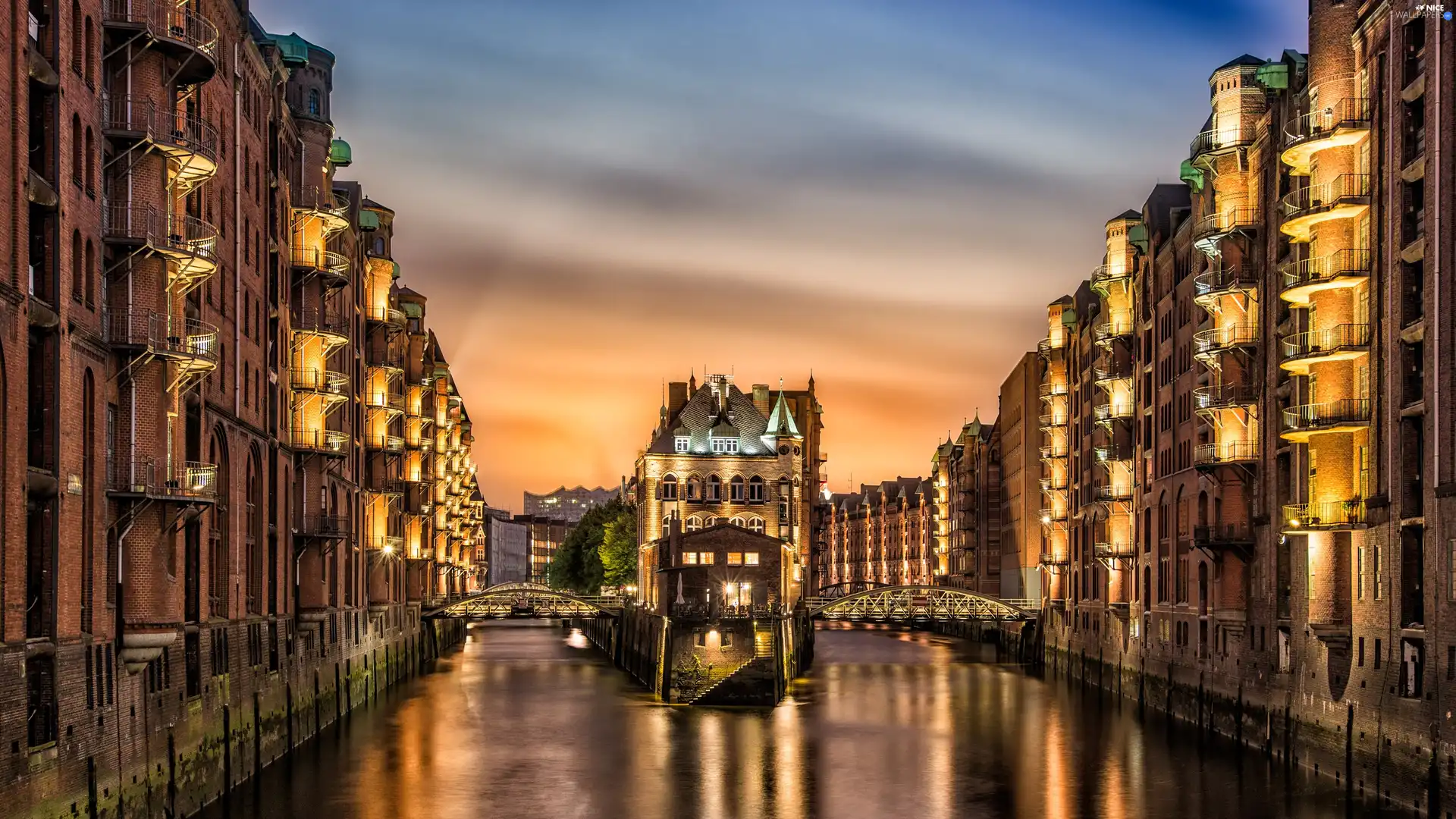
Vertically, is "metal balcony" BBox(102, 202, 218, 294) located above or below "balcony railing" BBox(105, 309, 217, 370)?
above

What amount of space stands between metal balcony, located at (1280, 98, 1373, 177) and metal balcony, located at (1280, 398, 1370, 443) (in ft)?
24.1

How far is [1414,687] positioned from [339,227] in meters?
41.9

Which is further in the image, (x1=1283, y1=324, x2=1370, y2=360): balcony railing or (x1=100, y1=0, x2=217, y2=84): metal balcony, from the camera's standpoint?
(x1=1283, y1=324, x2=1370, y2=360): balcony railing

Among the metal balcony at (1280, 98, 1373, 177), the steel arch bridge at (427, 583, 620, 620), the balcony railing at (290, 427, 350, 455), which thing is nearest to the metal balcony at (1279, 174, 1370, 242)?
the metal balcony at (1280, 98, 1373, 177)

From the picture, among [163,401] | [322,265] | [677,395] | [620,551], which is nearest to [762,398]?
[677,395]

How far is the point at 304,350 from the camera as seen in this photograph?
6334 centimetres

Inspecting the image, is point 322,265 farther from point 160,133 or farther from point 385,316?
point 160,133

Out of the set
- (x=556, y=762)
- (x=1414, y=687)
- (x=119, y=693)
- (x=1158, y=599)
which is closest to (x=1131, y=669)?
(x=1158, y=599)

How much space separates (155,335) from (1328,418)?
1266 inches

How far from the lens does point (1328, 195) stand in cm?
4912

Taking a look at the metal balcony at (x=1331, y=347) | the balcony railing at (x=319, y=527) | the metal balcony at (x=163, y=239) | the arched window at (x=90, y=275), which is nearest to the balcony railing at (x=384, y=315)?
the balcony railing at (x=319, y=527)

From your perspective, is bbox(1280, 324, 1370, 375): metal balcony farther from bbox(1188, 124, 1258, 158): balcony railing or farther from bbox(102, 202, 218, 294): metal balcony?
bbox(102, 202, 218, 294): metal balcony

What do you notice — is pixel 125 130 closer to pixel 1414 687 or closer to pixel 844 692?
pixel 1414 687

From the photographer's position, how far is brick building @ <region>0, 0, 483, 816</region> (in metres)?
31.6
